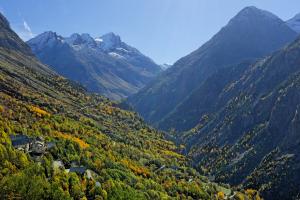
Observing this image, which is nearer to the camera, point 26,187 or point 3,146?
point 26,187

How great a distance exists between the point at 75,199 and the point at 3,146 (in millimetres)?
35163

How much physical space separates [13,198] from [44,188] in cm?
1255

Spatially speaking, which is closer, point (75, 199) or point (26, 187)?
point (26, 187)

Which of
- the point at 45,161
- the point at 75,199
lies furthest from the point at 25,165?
the point at 75,199

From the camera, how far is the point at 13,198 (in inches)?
6752

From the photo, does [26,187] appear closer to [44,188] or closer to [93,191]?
[44,188]

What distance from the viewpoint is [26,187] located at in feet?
571

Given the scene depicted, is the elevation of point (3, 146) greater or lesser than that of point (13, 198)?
greater

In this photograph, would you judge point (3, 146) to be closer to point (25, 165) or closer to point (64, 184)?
point (25, 165)

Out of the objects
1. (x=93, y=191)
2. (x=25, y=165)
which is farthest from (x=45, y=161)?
(x=93, y=191)

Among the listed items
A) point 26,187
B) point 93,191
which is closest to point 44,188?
point 26,187

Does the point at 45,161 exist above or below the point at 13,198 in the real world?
above

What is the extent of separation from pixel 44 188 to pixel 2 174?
1640cm

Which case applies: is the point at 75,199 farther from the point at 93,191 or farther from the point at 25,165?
the point at 25,165
